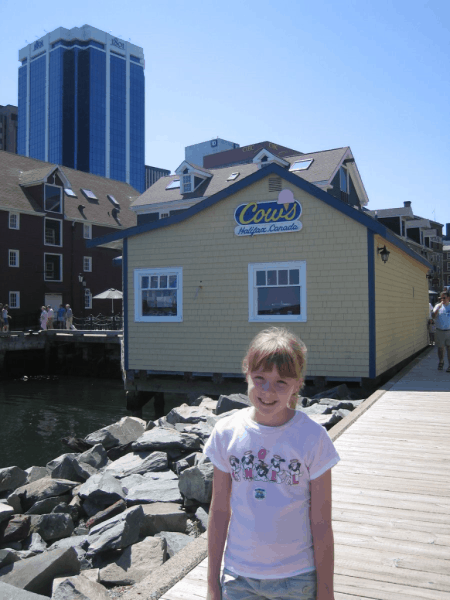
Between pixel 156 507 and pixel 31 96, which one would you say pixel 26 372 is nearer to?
pixel 156 507

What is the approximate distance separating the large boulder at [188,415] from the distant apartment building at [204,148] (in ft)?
441

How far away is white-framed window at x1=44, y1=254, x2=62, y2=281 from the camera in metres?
38.1

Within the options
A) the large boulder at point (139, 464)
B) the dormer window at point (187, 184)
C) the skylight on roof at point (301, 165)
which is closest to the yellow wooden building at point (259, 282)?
the large boulder at point (139, 464)

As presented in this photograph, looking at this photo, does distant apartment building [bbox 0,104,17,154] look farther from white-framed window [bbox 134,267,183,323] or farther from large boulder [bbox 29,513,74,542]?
large boulder [bbox 29,513,74,542]

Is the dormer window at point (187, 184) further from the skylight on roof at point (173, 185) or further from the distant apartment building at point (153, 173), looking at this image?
the distant apartment building at point (153, 173)

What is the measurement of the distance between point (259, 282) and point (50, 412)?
28.7 feet

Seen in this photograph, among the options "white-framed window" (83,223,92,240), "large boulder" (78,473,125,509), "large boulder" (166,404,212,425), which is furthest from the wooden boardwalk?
"white-framed window" (83,223,92,240)

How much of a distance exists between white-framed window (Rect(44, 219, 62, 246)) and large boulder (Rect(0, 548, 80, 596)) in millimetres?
35554

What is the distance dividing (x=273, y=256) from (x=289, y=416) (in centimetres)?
1023

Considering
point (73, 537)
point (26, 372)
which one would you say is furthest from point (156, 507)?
point (26, 372)

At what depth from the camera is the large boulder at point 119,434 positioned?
31.3 ft

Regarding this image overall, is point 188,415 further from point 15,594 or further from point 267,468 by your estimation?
point 267,468

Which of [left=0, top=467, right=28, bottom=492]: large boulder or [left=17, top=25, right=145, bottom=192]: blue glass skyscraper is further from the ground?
[left=17, top=25, right=145, bottom=192]: blue glass skyscraper

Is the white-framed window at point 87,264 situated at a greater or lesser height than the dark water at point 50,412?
greater
